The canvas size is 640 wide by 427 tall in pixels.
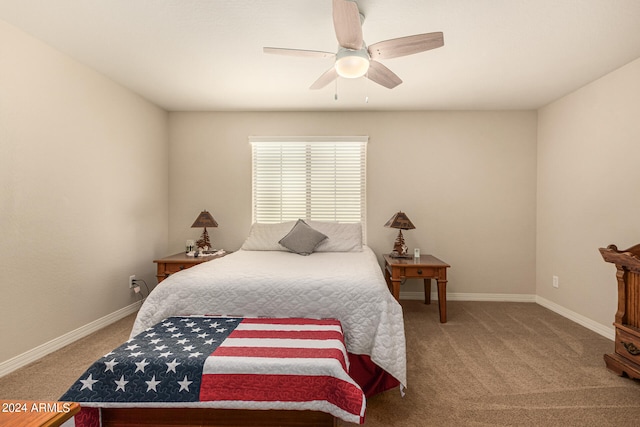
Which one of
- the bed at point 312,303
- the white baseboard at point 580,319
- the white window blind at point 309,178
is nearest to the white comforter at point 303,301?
the bed at point 312,303

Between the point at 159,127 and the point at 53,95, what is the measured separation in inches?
60.8

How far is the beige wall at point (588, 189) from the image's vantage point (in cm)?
289

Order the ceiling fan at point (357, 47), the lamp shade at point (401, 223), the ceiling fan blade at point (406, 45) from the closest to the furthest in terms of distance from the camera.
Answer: the ceiling fan at point (357, 47)
the ceiling fan blade at point (406, 45)
the lamp shade at point (401, 223)

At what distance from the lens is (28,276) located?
8.21ft

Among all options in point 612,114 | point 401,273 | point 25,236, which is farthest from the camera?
point 401,273

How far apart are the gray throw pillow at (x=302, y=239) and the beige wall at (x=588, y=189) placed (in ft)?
8.94

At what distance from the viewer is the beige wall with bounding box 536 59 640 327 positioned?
2.89m

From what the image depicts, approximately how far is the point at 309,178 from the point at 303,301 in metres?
2.42

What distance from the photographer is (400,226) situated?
3803mm

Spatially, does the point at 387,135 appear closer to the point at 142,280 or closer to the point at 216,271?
the point at 216,271

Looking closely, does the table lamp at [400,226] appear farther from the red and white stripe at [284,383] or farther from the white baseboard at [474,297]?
the red and white stripe at [284,383]

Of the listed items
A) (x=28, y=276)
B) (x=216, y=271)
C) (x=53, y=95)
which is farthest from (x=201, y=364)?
(x=53, y=95)

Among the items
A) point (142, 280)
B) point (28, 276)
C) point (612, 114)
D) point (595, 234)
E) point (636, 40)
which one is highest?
point (636, 40)

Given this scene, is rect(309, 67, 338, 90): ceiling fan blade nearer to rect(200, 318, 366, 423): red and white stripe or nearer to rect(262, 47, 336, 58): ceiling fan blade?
rect(262, 47, 336, 58): ceiling fan blade
